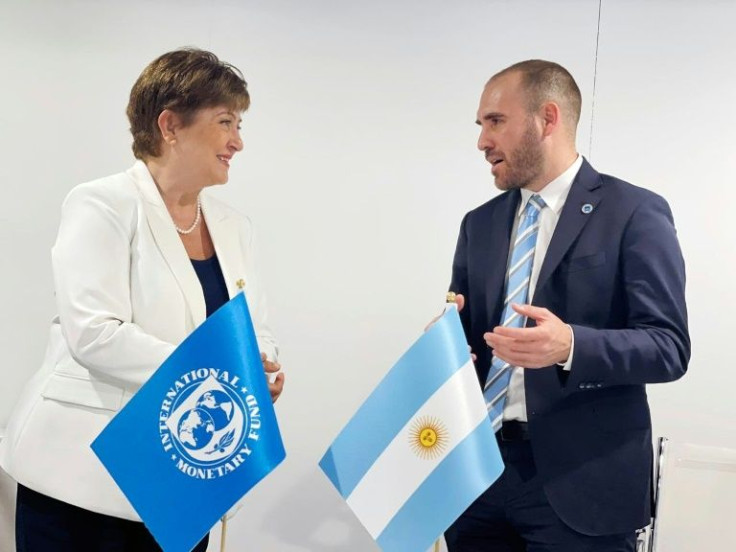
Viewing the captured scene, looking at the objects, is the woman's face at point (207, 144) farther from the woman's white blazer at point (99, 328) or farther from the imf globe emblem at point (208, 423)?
the imf globe emblem at point (208, 423)

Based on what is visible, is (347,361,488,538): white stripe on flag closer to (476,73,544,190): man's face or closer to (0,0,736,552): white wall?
(476,73,544,190): man's face

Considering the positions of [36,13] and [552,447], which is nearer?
[552,447]

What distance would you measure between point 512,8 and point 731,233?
1.16 m

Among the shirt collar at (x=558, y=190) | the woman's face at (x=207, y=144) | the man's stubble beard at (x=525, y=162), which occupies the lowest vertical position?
the shirt collar at (x=558, y=190)

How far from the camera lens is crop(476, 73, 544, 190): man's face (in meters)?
2.10

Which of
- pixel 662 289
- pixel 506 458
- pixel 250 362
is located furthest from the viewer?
pixel 506 458

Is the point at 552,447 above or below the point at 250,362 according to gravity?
below

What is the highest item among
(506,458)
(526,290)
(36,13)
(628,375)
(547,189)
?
(36,13)

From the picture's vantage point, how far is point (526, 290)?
2.01 meters

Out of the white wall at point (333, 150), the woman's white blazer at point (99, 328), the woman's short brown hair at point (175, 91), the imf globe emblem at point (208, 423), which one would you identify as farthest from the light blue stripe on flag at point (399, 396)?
the white wall at point (333, 150)

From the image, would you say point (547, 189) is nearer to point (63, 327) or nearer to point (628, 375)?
point (628, 375)

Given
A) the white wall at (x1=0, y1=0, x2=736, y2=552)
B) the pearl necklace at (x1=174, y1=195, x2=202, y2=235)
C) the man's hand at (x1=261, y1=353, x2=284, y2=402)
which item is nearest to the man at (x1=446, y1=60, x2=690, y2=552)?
the man's hand at (x1=261, y1=353, x2=284, y2=402)

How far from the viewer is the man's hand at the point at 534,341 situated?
169cm

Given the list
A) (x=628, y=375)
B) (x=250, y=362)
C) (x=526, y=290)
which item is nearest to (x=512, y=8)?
(x=526, y=290)
